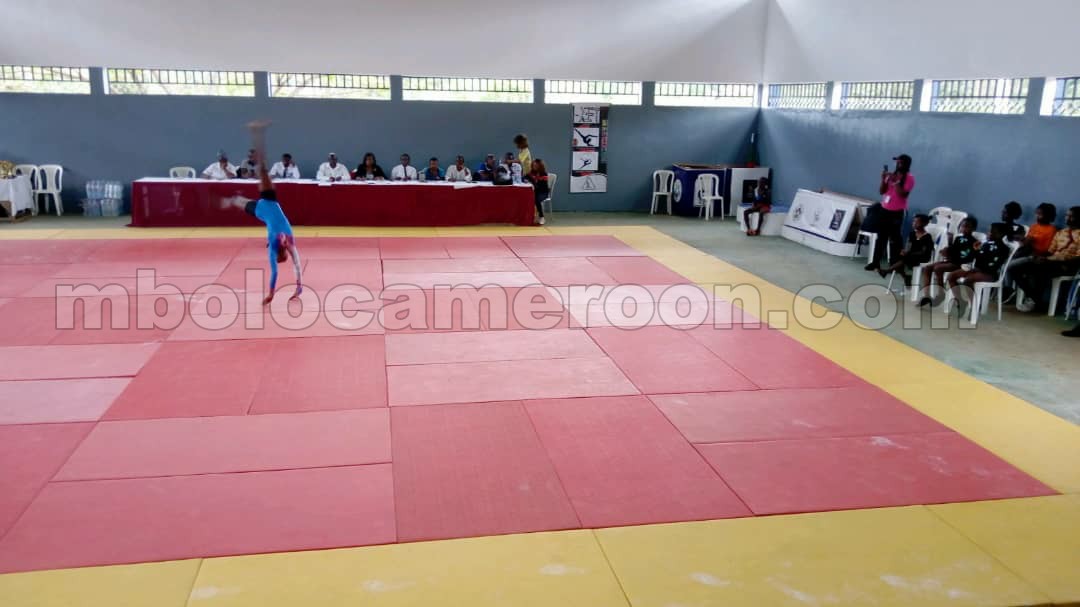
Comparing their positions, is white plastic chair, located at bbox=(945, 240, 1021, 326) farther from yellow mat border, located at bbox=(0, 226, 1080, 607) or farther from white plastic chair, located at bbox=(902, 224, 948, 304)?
yellow mat border, located at bbox=(0, 226, 1080, 607)

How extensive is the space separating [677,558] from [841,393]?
9.79 ft

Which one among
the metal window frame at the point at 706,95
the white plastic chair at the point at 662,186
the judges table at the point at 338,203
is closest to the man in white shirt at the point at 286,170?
the judges table at the point at 338,203

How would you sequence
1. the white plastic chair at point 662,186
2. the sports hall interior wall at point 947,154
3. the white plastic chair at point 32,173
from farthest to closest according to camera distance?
the white plastic chair at point 662,186
the white plastic chair at point 32,173
the sports hall interior wall at point 947,154

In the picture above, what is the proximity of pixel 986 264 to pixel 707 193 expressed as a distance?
7596 millimetres

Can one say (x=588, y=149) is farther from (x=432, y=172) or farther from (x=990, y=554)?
(x=990, y=554)

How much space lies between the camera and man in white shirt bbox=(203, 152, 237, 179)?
46.4 ft

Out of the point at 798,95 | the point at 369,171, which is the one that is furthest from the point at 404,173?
the point at 798,95

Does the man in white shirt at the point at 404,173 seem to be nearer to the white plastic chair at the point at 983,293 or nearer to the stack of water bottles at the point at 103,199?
the stack of water bottles at the point at 103,199

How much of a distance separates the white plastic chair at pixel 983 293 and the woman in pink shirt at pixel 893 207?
5.71 ft

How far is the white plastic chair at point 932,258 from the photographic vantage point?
9570 millimetres

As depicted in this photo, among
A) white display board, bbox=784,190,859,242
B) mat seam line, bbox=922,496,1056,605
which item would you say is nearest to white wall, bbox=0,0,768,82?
white display board, bbox=784,190,859,242

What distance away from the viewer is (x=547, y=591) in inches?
151

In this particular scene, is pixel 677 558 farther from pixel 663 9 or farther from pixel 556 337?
pixel 663 9

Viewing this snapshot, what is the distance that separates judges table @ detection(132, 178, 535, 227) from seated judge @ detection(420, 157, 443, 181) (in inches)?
31.7
